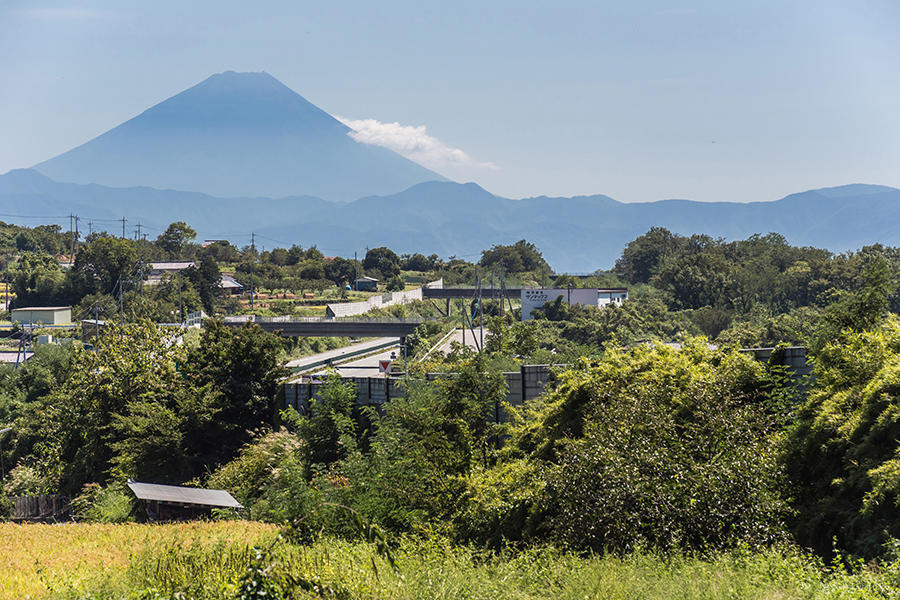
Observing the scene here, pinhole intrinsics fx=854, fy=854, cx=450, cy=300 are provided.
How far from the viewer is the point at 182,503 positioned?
64.8ft

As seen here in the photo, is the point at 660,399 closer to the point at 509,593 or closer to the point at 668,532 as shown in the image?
the point at 668,532

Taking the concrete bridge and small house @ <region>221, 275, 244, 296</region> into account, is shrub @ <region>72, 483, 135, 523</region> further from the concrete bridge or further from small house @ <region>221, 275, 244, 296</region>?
small house @ <region>221, 275, 244, 296</region>

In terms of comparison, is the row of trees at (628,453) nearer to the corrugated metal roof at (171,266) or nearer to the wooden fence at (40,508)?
the wooden fence at (40,508)

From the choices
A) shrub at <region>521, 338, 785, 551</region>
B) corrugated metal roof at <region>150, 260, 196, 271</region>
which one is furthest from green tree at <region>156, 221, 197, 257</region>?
shrub at <region>521, 338, 785, 551</region>

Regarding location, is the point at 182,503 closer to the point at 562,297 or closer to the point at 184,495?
the point at 184,495

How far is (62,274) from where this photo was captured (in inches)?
3821

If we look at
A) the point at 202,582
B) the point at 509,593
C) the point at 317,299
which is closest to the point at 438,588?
the point at 509,593

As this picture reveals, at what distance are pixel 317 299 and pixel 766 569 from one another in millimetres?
94129

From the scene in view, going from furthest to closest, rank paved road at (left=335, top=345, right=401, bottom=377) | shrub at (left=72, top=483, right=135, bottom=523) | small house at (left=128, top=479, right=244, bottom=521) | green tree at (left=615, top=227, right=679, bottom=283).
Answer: green tree at (left=615, top=227, right=679, bottom=283) → paved road at (left=335, top=345, right=401, bottom=377) → shrub at (left=72, top=483, right=135, bottom=523) → small house at (left=128, top=479, right=244, bottom=521)

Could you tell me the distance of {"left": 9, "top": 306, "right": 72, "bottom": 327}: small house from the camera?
87.4m

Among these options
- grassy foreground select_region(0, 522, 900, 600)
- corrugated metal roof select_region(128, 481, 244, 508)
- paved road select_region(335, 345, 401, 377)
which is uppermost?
grassy foreground select_region(0, 522, 900, 600)

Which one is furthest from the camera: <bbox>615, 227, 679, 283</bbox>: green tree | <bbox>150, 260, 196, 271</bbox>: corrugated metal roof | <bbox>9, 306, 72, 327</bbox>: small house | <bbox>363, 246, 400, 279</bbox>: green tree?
<bbox>363, 246, 400, 279</bbox>: green tree

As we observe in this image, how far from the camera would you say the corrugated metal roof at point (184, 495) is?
18922 mm

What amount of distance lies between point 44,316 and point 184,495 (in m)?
76.6
